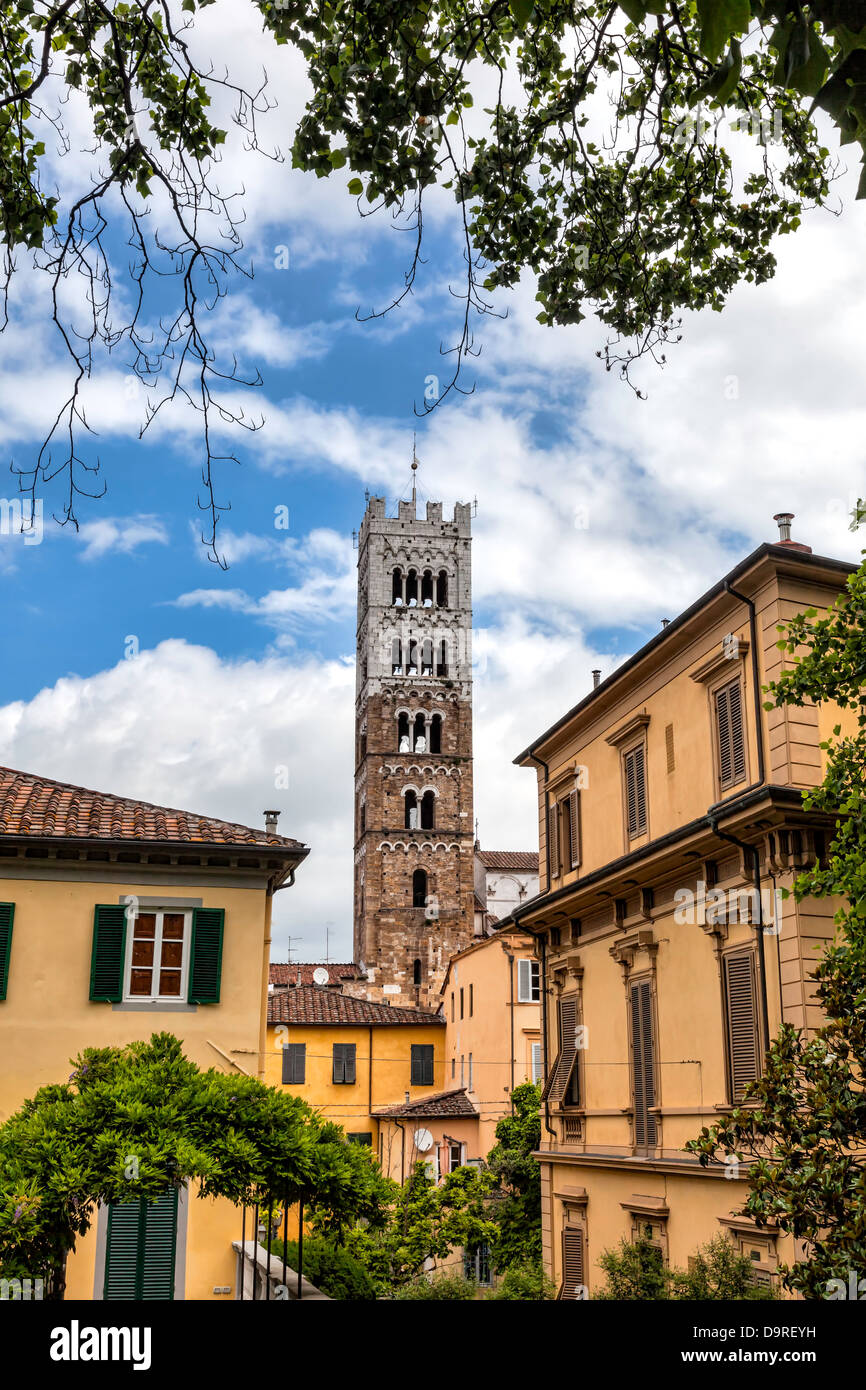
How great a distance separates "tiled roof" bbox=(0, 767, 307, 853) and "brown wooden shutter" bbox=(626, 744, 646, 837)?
18.2ft

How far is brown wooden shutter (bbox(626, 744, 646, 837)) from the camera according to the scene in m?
20.8

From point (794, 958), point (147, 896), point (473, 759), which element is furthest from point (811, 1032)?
point (473, 759)

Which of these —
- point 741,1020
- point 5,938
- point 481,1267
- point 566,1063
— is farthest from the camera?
point 481,1267

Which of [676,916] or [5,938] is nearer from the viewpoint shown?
[676,916]

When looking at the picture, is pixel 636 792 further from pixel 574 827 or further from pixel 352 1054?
pixel 352 1054

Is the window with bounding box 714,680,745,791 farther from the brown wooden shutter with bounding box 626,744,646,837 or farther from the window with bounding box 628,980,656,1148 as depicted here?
the window with bounding box 628,980,656,1148

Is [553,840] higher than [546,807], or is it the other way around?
[546,807]

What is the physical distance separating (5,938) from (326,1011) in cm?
3196

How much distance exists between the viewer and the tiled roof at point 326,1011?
4934cm

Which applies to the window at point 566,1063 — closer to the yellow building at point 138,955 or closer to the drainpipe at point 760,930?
the yellow building at point 138,955

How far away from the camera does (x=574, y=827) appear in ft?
80.0

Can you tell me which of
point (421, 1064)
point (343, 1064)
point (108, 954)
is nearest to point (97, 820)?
point (108, 954)

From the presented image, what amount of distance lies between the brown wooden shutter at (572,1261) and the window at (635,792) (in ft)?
23.6

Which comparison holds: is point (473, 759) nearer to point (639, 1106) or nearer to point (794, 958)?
point (639, 1106)
